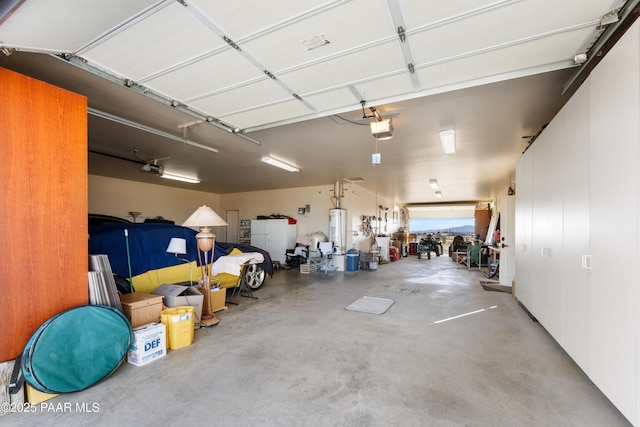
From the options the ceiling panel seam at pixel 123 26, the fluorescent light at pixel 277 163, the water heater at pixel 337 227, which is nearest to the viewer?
the ceiling panel seam at pixel 123 26

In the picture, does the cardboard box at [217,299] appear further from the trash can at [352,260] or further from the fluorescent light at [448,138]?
the trash can at [352,260]

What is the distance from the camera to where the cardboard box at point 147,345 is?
2.84 metres

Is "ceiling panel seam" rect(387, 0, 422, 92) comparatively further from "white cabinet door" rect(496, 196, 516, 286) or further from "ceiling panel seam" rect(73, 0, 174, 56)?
"white cabinet door" rect(496, 196, 516, 286)

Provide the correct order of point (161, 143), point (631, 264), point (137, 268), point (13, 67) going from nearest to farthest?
1. point (631, 264)
2. point (13, 67)
3. point (137, 268)
4. point (161, 143)

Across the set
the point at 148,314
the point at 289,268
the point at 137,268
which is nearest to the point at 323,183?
the point at 289,268

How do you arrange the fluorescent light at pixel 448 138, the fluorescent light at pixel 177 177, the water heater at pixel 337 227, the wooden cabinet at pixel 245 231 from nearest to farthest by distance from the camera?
the fluorescent light at pixel 448 138
the fluorescent light at pixel 177 177
the water heater at pixel 337 227
the wooden cabinet at pixel 245 231

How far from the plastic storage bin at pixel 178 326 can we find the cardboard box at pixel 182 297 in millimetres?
452

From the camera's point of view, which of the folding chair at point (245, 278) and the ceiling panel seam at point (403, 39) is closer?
the ceiling panel seam at point (403, 39)

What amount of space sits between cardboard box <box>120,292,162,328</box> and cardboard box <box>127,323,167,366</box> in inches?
8.0

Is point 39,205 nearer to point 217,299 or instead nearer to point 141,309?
point 141,309

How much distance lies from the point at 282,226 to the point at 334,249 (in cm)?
196

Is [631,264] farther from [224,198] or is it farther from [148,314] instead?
[224,198]

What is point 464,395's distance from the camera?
2363mm

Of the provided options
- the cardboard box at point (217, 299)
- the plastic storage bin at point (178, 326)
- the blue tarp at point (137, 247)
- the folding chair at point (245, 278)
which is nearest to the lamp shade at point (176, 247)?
the blue tarp at point (137, 247)
